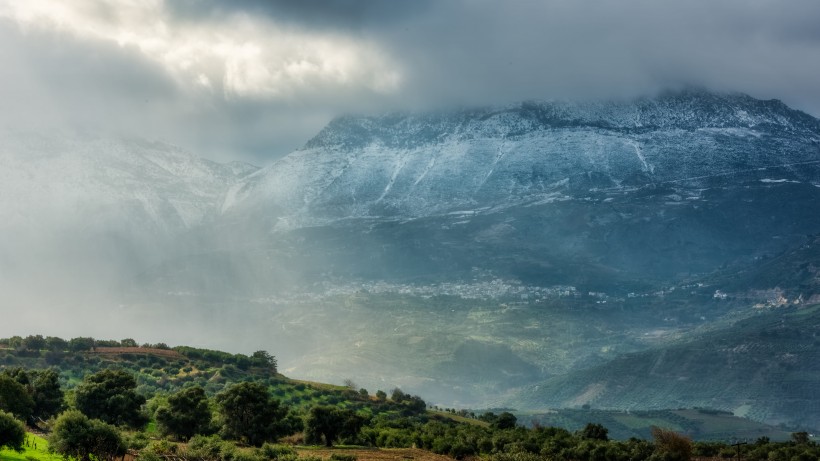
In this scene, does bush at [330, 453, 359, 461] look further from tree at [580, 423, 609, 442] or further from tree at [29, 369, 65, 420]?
tree at [580, 423, 609, 442]

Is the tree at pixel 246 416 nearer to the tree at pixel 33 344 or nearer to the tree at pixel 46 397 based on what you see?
the tree at pixel 46 397

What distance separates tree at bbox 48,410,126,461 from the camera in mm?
66250

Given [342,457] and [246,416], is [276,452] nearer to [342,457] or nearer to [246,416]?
[342,457]

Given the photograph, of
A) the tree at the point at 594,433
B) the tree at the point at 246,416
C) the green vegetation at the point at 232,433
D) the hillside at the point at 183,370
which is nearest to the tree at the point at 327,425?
the green vegetation at the point at 232,433

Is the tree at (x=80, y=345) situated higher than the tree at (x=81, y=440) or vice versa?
the tree at (x=80, y=345)

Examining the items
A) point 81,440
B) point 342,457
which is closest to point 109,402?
point 81,440

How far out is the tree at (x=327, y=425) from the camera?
9912cm

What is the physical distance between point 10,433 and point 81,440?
4.93m

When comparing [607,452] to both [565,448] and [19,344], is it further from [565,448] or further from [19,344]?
[19,344]

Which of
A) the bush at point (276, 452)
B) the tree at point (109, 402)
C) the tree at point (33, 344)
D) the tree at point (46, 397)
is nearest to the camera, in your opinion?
the bush at point (276, 452)

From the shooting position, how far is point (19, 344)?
159 meters

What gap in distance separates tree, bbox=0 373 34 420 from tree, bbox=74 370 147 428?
698 centimetres

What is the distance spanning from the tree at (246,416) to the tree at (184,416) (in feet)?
6.51

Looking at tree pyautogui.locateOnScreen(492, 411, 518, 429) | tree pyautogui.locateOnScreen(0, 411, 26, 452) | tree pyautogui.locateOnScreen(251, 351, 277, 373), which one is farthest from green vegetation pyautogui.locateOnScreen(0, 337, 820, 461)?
tree pyautogui.locateOnScreen(251, 351, 277, 373)
